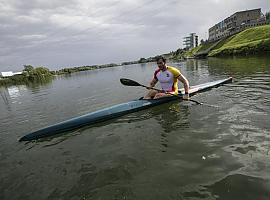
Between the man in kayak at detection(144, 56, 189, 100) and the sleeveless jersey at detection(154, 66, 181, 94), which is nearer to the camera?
the man in kayak at detection(144, 56, 189, 100)

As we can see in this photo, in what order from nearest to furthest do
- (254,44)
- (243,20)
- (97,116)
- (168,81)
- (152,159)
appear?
1. (152,159)
2. (97,116)
3. (168,81)
4. (254,44)
5. (243,20)

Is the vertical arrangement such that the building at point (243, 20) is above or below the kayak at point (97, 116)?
above

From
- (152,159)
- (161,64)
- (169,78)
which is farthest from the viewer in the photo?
(169,78)

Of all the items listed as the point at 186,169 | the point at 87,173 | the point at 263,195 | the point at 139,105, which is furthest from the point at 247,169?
the point at 139,105

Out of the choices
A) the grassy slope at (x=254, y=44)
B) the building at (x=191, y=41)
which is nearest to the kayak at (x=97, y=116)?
the grassy slope at (x=254, y=44)

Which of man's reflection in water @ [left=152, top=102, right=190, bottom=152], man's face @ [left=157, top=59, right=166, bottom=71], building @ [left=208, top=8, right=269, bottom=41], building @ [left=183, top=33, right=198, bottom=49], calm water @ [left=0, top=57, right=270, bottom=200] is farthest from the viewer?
building @ [left=183, top=33, right=198, bottom=49]

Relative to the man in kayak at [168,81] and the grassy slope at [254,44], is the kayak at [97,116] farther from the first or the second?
the grassy slope at [254,44]

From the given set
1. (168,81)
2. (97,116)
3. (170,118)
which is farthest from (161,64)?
(97,116)

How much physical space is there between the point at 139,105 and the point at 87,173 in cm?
562

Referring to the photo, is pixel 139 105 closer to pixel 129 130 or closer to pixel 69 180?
pixel 129 130

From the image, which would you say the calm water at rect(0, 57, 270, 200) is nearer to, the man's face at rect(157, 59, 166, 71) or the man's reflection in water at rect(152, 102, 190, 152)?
the man's reflection in water at rect(152, 102, 190, 152)

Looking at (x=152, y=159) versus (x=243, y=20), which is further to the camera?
(x=243, y=20)

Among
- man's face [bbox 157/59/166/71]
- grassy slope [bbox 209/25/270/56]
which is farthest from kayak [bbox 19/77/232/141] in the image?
grassy slope [bbox 209/25/270/56]

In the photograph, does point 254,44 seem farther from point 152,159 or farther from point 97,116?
point 152,159
